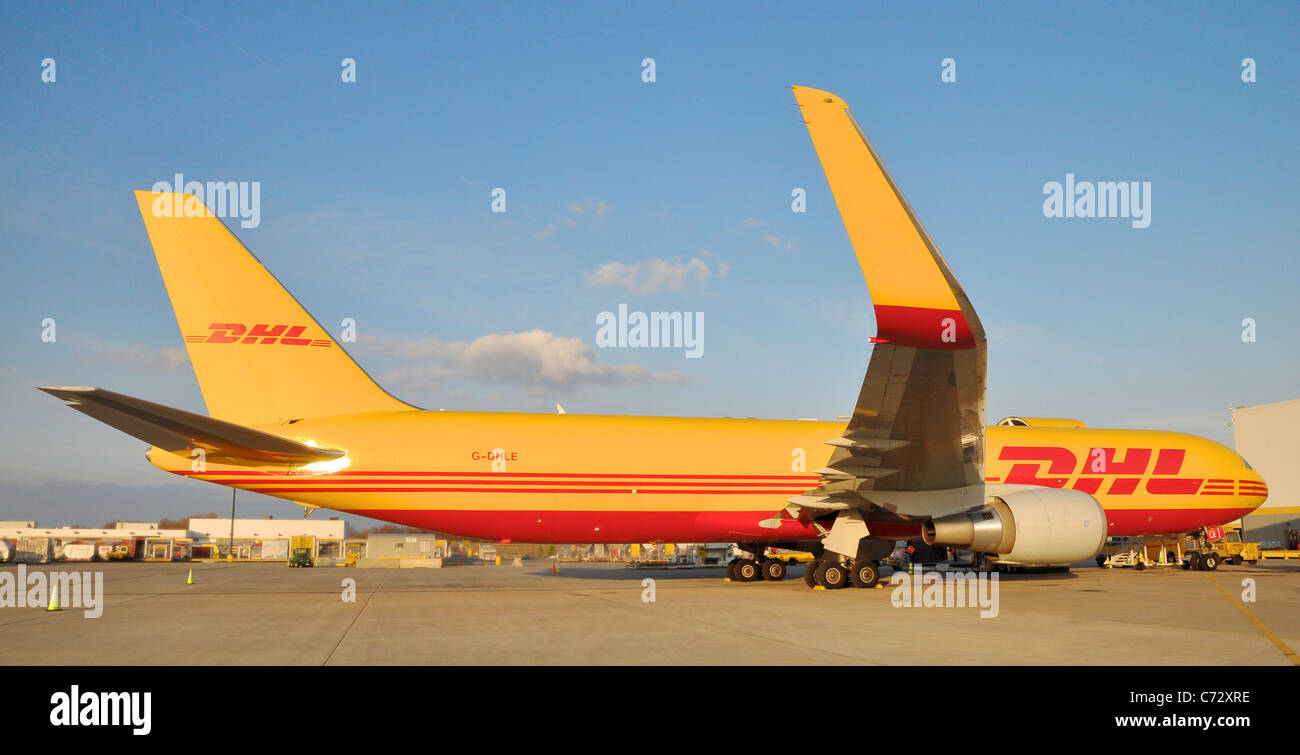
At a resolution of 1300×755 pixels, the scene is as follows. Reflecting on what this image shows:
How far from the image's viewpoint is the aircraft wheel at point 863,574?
17.8 metres

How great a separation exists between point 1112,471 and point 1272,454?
3274 centimetres

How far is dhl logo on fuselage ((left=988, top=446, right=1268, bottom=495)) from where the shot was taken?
69.3 feet

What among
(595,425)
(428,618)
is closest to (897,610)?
(428,618)

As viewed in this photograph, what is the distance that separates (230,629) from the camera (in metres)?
10.5

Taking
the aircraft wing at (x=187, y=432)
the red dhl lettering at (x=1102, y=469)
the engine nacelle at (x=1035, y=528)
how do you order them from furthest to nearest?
the red dhl lettering at (x=1102, y=469) < the engine nacelle at (x=1035, y=528) < the aircraft wing at (x=187, y=432)

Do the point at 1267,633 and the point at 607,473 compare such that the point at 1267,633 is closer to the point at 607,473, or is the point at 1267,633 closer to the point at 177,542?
the point at 607,473

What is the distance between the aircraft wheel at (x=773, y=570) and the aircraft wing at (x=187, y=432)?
1100cm

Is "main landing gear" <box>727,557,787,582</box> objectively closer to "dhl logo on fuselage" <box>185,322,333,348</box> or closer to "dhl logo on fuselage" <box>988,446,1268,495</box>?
"dhl logo on fuselage" <box>988,446,1268,495</box>

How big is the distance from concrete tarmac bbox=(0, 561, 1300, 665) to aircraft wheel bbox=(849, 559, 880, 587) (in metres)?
0.57

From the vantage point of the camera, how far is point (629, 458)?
61.8 feet

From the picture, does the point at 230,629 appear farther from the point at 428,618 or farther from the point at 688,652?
the point at 688,652

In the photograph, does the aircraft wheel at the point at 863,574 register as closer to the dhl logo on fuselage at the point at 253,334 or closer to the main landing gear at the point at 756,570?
the main landing gear at the point at 756,570

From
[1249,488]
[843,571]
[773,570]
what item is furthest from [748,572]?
[1249,488]

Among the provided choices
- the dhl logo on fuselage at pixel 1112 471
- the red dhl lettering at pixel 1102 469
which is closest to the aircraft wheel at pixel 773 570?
the dhl logo on fuselage at pixel 1112 471
